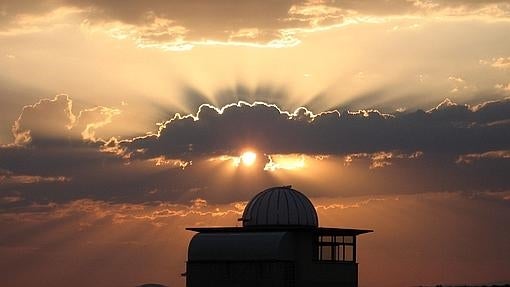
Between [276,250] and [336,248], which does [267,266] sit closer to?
[276,250]

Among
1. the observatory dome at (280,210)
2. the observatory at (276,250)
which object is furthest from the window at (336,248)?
the observatory dome at (280,210)

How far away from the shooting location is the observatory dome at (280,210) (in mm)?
119750

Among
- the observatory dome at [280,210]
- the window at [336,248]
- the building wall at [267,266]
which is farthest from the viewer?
the window at [336,248]

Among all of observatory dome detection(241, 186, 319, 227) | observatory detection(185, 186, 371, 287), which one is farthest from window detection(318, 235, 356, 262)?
observatory dome detection(241, 186, 319, 227)

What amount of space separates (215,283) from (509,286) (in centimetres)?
8066

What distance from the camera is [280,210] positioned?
120 metres

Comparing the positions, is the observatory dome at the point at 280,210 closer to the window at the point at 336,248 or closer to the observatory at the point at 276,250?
the observatory at the point at 276,250

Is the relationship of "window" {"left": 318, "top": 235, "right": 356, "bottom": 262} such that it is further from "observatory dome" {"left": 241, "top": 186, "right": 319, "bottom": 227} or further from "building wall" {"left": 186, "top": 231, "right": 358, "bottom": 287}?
"observatory dome" {"left": 241, "top": 186, "right": 319, "bottom": 227}

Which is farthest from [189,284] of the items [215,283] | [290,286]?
[290,286]

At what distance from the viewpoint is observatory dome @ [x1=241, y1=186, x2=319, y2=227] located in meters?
120

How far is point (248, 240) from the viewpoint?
116 meters

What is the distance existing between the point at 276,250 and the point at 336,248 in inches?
362

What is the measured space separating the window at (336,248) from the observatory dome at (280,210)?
197 cm

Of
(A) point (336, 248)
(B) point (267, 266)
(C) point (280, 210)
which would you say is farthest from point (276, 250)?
(A) point (336, 248)
